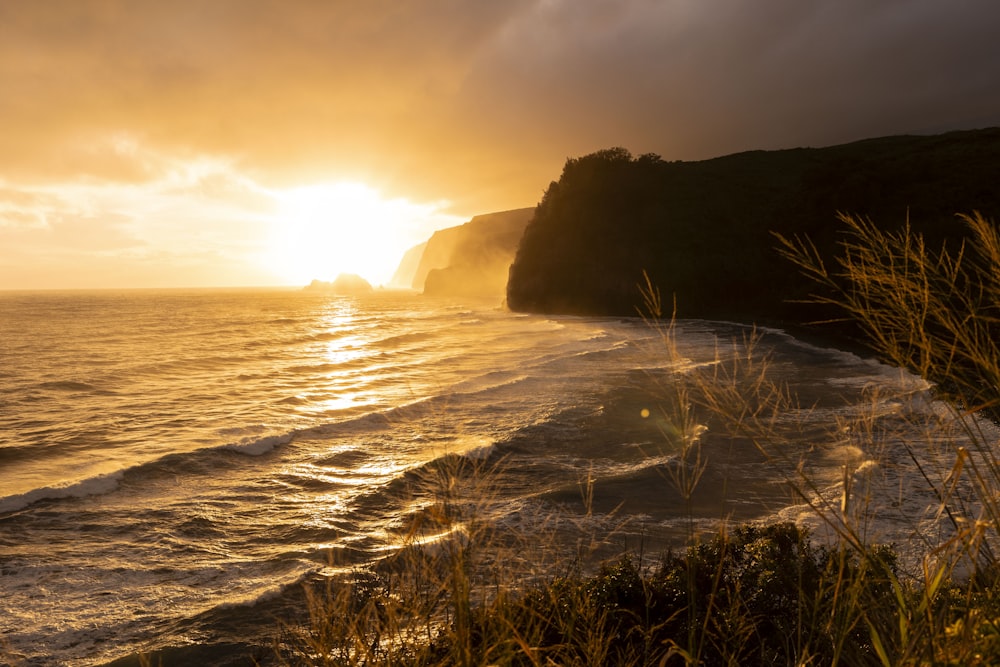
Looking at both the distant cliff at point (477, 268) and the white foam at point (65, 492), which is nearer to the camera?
the white foam at point (65, 492)

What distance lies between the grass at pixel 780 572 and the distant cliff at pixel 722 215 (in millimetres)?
34708

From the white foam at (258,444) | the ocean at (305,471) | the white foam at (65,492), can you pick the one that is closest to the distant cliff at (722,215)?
the ocean at (305,471)

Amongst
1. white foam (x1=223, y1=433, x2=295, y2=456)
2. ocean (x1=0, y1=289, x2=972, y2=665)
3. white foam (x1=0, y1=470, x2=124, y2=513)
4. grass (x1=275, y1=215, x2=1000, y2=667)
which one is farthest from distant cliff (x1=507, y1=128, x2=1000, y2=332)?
white foam (x1=0, y1=470, x2=124, y2=513)

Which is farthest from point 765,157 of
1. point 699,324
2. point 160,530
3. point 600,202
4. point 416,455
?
point 160,530

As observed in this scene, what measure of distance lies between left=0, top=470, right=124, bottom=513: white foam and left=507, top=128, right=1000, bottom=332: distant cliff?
37616mm

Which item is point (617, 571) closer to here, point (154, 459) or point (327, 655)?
point (327, 655)

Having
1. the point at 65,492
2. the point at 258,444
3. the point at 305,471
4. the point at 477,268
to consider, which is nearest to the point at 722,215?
the point at 258,444

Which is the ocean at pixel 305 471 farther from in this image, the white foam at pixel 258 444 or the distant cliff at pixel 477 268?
the distant cliff at pixel 477 268

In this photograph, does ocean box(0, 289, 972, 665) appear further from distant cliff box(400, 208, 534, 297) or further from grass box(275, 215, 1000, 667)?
distant cliff box(400, 208, 534, 297)

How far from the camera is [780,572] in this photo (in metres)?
5.09

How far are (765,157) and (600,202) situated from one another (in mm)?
33871

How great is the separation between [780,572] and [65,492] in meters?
13.4

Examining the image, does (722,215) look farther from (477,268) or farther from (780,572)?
(477,268)

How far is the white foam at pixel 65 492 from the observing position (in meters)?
11.3
